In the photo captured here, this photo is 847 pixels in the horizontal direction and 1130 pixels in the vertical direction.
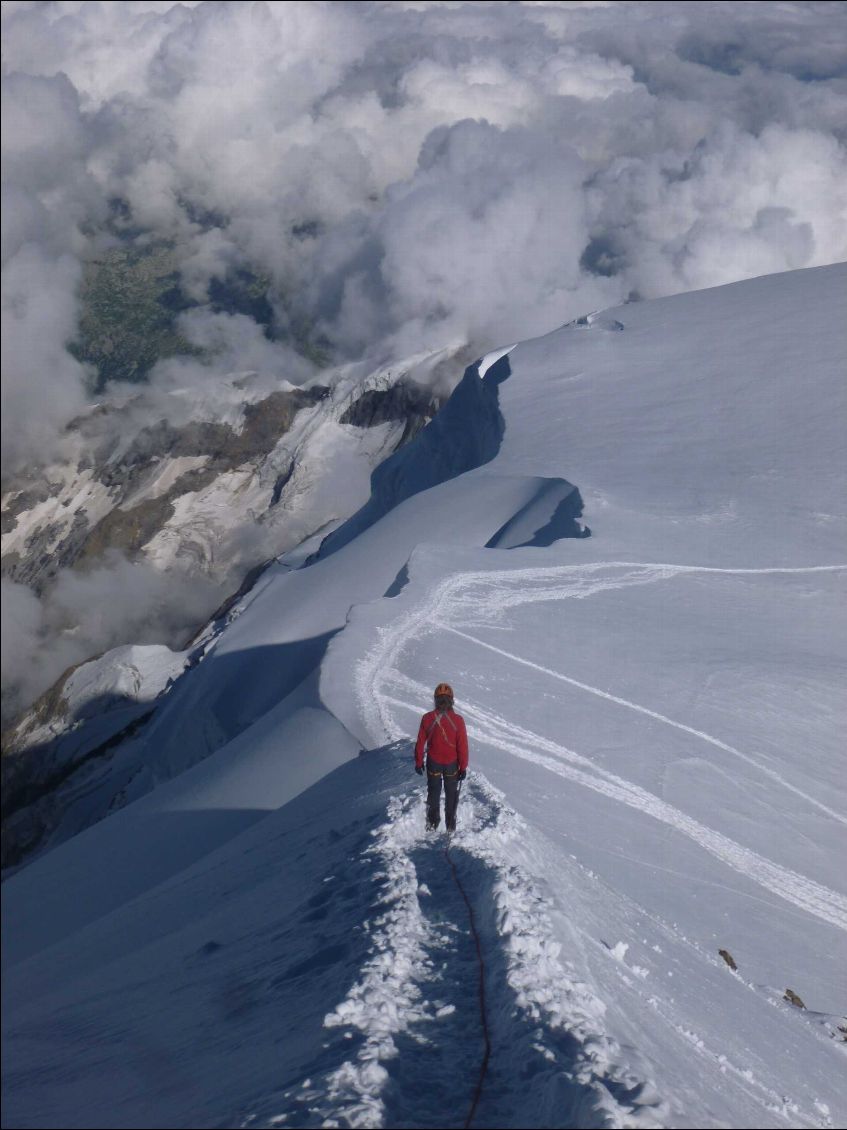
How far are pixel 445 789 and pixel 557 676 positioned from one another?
6.12 metres

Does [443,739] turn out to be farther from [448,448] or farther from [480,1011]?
[448,448]

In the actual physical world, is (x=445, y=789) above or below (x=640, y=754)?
above

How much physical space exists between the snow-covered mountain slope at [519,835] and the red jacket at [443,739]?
2.02 feet

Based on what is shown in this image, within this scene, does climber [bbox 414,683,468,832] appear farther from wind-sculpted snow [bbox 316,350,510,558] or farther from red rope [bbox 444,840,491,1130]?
wind-sculpted snow [bbox 316,350,510,558]

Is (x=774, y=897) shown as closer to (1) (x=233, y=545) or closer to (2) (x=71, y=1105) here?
(2) (x=71, y=1105)

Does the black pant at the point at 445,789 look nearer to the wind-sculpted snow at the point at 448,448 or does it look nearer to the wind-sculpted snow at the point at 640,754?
the wind-sculpted snow at the point at 640,754

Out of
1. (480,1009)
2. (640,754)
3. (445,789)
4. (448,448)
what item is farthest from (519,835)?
(448,448)

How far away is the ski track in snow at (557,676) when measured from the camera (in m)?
11.4

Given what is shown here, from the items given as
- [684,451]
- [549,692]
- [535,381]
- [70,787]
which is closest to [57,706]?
[70,787]

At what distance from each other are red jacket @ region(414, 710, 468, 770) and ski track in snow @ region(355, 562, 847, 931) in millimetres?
3445

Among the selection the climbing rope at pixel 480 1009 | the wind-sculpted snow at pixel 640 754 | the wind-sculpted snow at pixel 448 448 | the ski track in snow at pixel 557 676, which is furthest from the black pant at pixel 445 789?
the wind-sculpted snow at pixel 448 448

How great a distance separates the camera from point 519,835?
29.1ft

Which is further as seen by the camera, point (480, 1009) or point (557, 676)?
point (557, 676)

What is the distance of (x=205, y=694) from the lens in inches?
852
